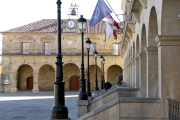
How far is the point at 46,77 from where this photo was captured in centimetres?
4384

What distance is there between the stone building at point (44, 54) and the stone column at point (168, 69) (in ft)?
108

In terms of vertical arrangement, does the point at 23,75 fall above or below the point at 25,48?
below

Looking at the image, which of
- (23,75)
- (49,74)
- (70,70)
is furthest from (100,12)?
(23,75)

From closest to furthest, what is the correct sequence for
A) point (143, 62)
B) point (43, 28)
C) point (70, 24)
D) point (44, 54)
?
1. point (143, 62)
2. point (44, 54)
3. point (70, 24)
4. point (43, 28)

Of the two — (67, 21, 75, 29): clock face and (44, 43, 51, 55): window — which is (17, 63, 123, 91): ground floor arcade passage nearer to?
(44, 43, 51, 55): window

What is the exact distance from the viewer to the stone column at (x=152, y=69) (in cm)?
873

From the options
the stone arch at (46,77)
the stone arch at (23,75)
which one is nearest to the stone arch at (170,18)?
the stone arch at (46,77)

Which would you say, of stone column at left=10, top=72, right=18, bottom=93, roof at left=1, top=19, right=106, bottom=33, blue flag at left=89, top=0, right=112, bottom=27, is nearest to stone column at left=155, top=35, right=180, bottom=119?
blue flag at left=89, top=0, right=112, bottom=27

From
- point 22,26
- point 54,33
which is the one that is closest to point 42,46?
point 54,33

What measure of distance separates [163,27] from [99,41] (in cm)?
3495

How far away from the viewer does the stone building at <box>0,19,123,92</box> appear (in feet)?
132

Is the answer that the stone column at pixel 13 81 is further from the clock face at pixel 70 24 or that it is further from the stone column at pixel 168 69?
the stone column at pixel 168 69

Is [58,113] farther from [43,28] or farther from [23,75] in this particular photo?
[23,75]

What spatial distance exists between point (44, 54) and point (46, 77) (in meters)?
5.01
